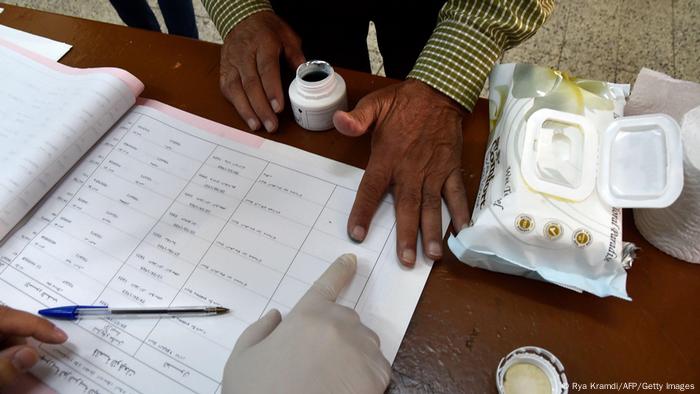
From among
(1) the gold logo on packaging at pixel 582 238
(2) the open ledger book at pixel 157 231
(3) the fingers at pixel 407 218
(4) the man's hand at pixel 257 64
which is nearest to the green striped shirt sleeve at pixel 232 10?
(4) the man's hand at pixel 257 64

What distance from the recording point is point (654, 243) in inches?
19.7

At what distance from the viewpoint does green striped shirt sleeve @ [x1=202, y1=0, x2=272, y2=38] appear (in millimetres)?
799

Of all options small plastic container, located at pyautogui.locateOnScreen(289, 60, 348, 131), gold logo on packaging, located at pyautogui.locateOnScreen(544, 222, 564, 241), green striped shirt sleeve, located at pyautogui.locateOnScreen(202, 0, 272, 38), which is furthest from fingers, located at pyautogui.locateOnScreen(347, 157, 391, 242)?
green striped shirt sleeve, located at pyautogui.locateOnScreen(202, 0, 272, 38)

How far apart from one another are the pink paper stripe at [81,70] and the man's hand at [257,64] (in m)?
0.14

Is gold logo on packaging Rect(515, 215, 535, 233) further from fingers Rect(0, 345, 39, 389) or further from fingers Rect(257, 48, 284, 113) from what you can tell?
fingers Rect(0, 345, 39, 389)

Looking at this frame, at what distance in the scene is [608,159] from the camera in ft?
1.48

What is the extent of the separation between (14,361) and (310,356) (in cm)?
32

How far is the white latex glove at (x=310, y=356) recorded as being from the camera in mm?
417

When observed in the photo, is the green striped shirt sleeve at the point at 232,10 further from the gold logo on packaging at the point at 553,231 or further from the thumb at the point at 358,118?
the gold logo on packaging at the point at 553,231

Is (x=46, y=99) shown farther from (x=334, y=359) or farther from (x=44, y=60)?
(x=334, y=359)

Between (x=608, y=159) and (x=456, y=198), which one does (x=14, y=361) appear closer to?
(x=456, y=198)

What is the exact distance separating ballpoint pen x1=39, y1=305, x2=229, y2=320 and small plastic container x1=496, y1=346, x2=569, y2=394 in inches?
12.6

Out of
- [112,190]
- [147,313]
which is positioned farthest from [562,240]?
[112,190]

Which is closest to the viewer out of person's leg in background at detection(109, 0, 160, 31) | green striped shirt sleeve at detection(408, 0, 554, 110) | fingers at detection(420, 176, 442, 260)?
fingers at detection(420, 176, 442, 260)
